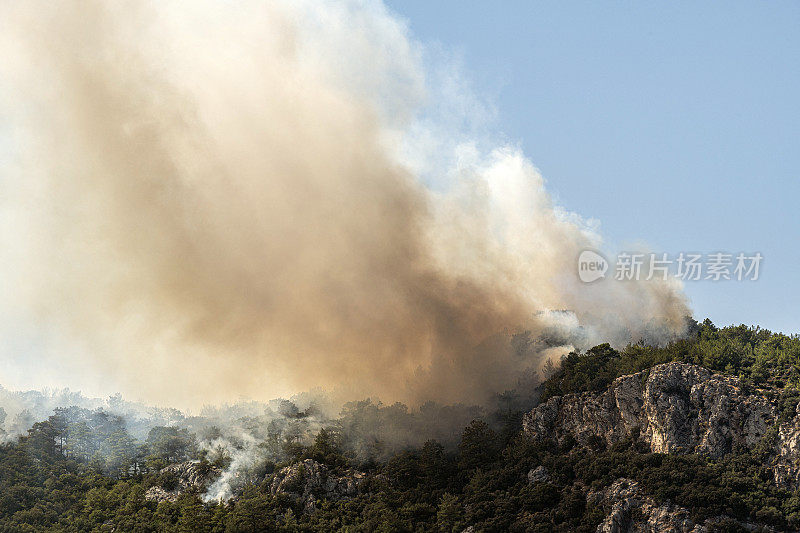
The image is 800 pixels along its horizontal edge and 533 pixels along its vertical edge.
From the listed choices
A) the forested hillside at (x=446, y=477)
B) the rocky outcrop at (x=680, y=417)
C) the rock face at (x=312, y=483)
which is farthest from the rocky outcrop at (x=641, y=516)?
the rock face at (x=312, y=483)

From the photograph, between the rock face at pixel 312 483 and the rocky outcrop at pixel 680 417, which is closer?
the rocky outcrop at pixel 680 417

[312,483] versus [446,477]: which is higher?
[446,477]

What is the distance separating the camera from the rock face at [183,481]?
10350cm

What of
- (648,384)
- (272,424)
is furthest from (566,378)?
(272,424)

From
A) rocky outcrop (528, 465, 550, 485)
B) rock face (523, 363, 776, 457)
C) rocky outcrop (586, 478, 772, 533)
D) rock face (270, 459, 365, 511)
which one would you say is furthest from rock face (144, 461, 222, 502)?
rocky outcrop (586, 478, 772, 533)

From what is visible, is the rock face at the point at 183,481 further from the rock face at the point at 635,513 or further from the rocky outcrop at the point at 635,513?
the rock face at the point at 635,513

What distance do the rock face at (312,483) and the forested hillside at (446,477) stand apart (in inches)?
7.5

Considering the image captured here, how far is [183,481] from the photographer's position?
106 metres

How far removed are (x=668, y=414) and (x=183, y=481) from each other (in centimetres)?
6738

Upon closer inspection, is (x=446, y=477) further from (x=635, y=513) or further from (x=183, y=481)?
(x=183, y=481)

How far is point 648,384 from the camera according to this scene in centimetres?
8994

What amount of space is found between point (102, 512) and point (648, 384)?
7493 centimetres

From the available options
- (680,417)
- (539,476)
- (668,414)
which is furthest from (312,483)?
(680,417)

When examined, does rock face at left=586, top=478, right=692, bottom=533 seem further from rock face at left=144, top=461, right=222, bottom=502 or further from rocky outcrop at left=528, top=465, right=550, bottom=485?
rock face at left=144, top=461, right=222, bottom=502
